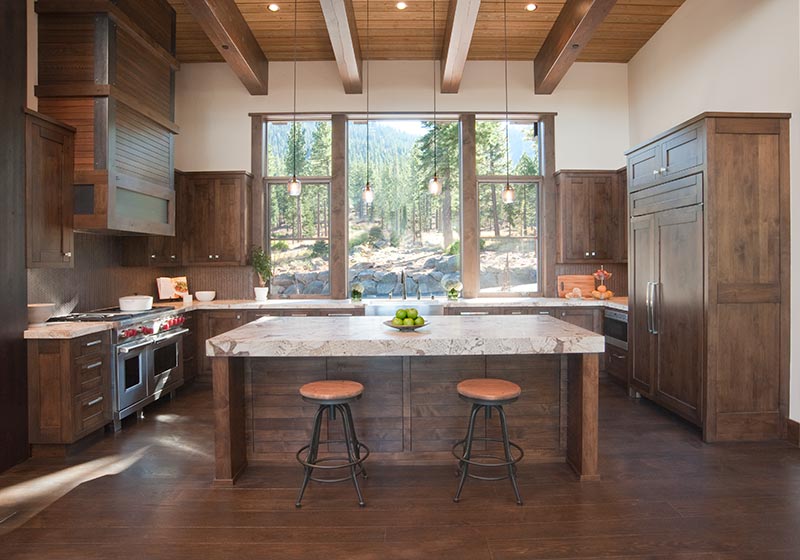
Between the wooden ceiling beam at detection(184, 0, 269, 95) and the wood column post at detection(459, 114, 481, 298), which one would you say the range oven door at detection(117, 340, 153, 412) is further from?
the wood column post at detection(459, 114, 481, 298)

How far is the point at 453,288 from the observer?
6.08 metres

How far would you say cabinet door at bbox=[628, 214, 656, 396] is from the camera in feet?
14.4

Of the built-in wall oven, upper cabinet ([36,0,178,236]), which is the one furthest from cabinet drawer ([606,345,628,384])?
upper cabinet ([36,0,178,236])

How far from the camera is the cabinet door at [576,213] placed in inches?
238

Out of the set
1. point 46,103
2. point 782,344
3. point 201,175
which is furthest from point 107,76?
point 782,344

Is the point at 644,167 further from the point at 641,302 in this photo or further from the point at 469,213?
the point at 469,213

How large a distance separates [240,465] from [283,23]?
4.70 m

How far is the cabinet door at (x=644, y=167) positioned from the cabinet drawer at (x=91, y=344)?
16.1 feet

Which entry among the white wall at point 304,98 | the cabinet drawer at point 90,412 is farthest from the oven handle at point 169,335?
the white wall at point 304,98

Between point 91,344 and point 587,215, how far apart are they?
552 centimetres

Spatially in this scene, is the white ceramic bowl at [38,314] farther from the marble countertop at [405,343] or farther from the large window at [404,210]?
the large window at [404,210]

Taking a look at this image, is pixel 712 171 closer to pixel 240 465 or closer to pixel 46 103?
pixel 240 465

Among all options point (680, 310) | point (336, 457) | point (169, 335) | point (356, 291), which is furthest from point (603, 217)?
point (169, 335)

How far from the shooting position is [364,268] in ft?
21.0
